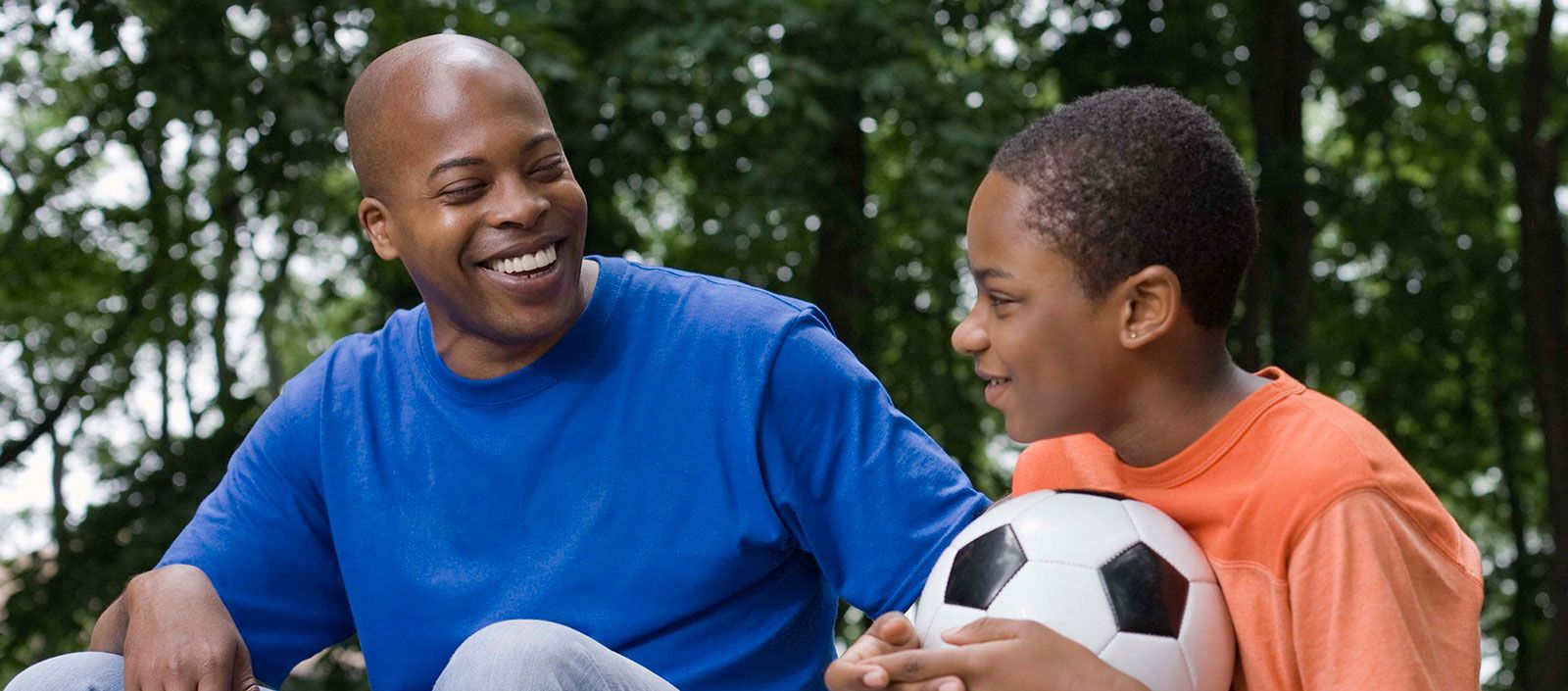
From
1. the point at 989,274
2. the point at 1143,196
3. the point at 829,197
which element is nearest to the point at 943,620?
the point at 989,274

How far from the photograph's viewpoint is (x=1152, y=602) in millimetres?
1926

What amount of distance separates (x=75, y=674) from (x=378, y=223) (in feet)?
2.63

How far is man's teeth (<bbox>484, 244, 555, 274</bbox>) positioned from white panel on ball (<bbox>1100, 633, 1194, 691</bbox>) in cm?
108

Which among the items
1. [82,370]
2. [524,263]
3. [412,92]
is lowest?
[82,370]

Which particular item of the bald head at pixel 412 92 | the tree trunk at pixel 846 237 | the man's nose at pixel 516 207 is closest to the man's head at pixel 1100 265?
the man's nose at pixel 516 207

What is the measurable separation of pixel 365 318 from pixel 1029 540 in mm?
6731

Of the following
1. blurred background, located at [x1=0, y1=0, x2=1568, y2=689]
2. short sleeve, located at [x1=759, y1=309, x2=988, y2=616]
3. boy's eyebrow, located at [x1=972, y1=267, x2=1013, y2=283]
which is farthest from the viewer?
blurred background, located at [x1=0, y1=0, x2=1568, y2=689]

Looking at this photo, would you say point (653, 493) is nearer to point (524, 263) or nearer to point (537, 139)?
point (524, 263)

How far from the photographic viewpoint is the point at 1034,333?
80.6 inches

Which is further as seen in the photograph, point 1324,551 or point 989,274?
point 989,274

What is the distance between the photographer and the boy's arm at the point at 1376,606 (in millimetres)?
1756

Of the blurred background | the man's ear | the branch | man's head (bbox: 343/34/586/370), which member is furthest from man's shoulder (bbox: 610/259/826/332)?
the branch

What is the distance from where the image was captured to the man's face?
252cm

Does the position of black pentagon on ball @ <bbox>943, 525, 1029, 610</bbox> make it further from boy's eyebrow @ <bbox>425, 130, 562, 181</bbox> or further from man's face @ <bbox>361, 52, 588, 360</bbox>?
boy's eyebrow @ <bbox>425, 130, 562, 181</bbox>
